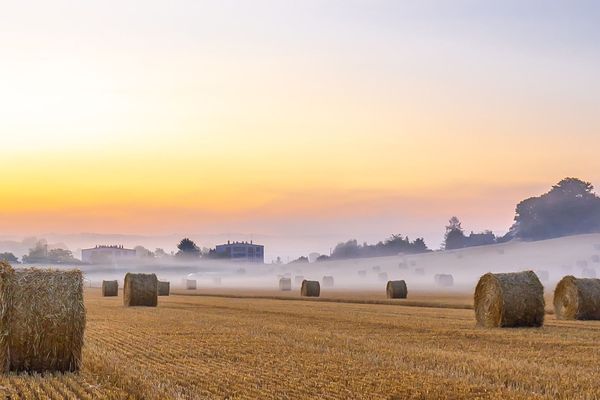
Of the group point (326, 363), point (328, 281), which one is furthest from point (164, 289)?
point (328, 281)

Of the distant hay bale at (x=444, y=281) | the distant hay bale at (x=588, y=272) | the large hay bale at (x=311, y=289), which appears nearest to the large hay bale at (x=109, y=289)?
the large hay bale at (x=311, y=289)

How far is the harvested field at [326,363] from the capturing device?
1156cm

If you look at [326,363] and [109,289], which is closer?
[326,363]

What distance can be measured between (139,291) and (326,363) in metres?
23.4

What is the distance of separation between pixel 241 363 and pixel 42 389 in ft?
12.0

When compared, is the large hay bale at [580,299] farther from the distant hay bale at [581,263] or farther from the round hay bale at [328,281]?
the distant hay bale at [581,263]

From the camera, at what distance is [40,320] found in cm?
1430

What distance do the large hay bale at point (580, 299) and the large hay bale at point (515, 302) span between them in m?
3.86

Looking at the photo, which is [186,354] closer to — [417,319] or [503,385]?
[503,385]

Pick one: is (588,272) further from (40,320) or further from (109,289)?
(40,320)

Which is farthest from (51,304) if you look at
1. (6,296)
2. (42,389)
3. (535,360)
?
(535,360)

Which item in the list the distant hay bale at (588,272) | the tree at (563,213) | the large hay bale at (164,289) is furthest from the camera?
the tree at (563,213)

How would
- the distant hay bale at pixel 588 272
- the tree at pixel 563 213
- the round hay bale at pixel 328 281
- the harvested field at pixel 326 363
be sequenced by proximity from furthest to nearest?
the tree at pixel 563 213, the distant hay bale at pixel 588 272, the round hay bale at pixel 328 281, the harvested field at pixel 326 363

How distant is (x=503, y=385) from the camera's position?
475 inches
